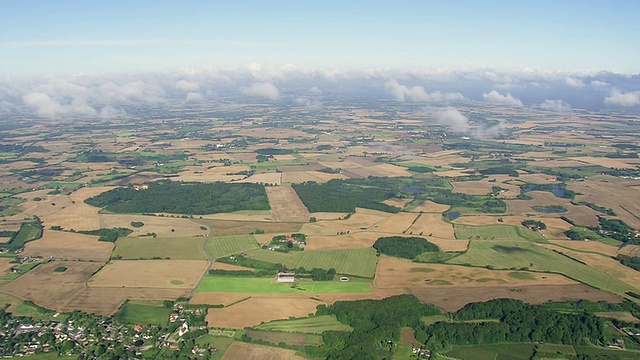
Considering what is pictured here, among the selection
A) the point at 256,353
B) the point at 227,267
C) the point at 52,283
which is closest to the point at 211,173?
the point at 227,267

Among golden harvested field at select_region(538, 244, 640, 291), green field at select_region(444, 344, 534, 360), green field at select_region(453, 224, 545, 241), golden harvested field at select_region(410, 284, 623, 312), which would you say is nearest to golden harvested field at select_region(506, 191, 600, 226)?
green field at select_region(453, 224, 545, 241)

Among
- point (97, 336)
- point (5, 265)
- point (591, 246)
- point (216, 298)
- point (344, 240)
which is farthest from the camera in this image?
point (344, 240)

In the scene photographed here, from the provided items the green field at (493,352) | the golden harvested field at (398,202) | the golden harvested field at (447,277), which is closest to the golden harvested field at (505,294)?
the golden harvested field at (447,277)

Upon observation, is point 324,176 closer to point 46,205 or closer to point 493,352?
point 46,205

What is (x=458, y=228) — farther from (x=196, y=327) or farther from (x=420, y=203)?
(x=196, y=327)

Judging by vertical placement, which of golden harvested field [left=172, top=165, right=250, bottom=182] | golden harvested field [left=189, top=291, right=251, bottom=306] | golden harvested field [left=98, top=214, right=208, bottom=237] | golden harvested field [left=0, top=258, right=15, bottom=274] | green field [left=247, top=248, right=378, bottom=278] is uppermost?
golden harvested field [left=189, top=291, right=251, bottom=306]

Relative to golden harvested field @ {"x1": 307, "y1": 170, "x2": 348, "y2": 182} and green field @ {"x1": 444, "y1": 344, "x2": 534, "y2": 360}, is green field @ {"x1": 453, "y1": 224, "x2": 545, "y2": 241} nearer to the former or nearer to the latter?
green field @ {"x1": 444, "y1": 344, "x2": 534, "y2": 360}
